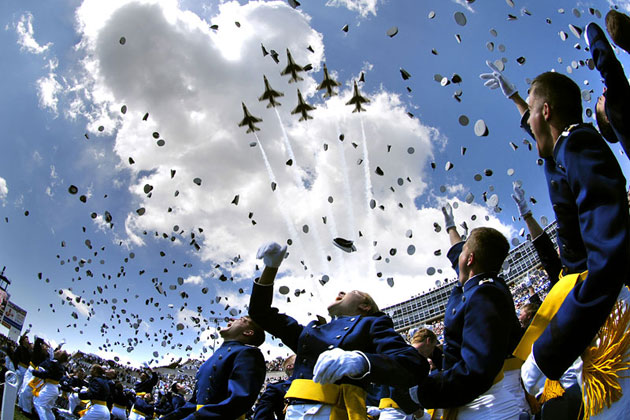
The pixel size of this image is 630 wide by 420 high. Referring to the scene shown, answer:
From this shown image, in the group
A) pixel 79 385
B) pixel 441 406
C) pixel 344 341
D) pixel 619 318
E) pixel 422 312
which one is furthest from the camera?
pixel 422 312

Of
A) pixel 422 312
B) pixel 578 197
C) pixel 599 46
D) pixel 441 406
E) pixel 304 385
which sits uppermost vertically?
pixel 422 312

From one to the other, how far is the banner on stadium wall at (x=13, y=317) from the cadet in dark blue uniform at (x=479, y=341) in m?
90.8

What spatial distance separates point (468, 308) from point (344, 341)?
3.65 ft

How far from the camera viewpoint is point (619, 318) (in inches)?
79.4

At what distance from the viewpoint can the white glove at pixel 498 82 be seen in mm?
4036

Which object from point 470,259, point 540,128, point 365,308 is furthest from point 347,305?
point 540,128

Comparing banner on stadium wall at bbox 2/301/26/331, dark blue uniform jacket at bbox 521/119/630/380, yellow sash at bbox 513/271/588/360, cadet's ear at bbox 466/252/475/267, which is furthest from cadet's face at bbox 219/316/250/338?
banner on stadium wall at bbox 2/301/26/331

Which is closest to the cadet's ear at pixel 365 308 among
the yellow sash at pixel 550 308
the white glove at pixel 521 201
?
the yellow sash at pixel 550 308

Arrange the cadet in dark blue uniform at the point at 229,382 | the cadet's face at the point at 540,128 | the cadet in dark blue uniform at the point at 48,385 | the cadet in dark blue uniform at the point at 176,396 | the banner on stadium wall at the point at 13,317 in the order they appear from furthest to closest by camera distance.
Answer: the banner on stadium wall at the point at 13,317 → the cadet in dark blue uniform at the point at 48,385 → the cadet in dark blue uniform at the point at 176,396 → the cadet in dark blue uniform at the point at 229,382 → the cadet's face at the point at 540,128

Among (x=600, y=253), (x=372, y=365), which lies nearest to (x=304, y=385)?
(x=372, y=365)

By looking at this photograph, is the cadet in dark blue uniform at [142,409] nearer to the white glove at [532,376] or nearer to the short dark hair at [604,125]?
the white glove at [532,376]

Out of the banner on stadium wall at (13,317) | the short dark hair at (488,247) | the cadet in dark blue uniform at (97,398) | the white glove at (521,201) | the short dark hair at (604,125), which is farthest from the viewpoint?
the banner on stadium wall at (13,317)

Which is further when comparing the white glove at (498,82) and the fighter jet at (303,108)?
the fighter jet at (303,108)

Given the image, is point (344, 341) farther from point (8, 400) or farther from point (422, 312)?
point (422, 312)
